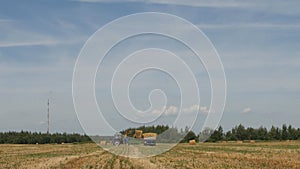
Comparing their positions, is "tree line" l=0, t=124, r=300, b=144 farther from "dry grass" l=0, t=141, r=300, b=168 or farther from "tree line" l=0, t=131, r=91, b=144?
"dry grass" l=0, t=141, r=300, b=168

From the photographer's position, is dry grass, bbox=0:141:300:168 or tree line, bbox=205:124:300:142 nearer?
dry grass, bbox=0:141:300:168

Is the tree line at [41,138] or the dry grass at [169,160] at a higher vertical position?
the tree line at [41,138]

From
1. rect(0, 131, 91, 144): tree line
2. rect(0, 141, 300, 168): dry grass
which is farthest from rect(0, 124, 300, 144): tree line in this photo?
rect(0, 141, 300, 168): dry grass

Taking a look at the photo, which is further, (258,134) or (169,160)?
(258,134)

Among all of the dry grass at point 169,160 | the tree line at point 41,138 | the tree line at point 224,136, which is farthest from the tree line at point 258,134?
the dry grass at point 169,160

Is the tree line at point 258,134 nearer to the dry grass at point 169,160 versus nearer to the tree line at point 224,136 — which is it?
the tree line at point 224,136

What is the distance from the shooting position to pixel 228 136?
356 ft

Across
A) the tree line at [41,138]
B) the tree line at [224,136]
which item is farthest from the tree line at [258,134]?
the tree line at [41,138]

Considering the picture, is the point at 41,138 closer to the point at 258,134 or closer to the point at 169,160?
the point at 258,134

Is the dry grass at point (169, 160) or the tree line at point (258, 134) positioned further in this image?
the tree line at point (258, 134)

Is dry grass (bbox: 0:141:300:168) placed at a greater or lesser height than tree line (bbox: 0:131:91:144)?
lesser

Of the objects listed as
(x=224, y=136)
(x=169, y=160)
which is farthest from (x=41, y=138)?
(x=169, y=160)

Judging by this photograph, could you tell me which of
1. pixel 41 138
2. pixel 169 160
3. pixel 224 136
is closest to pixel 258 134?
pixel 224 136

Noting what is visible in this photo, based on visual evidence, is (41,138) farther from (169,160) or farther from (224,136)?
(169,160)
